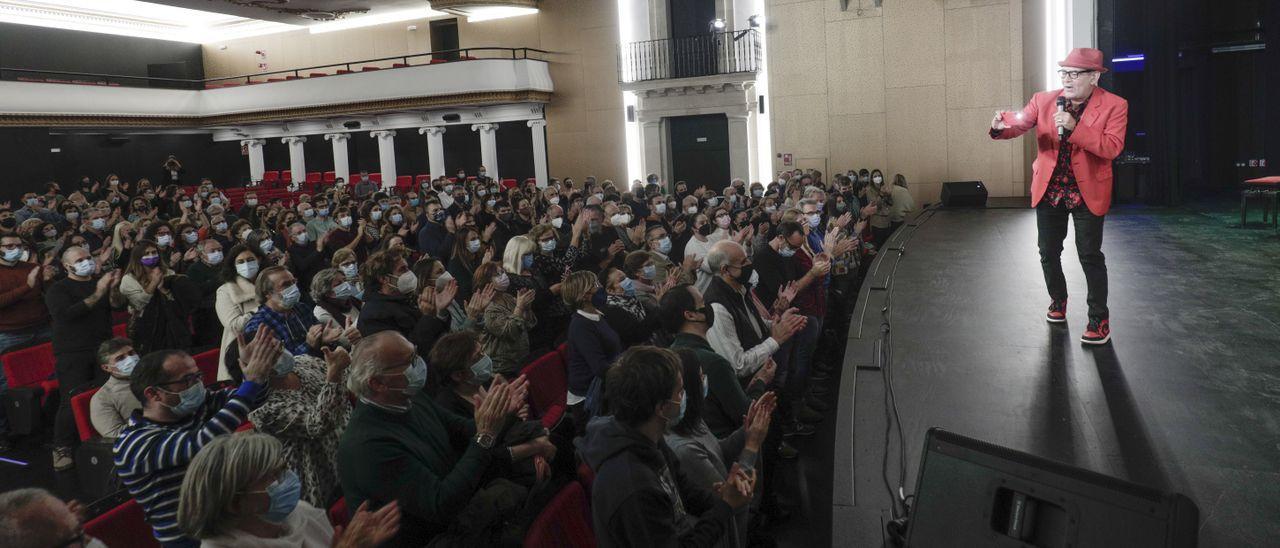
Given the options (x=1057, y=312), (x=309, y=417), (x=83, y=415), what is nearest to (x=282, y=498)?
(x=309, y=417)

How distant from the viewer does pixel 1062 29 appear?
11.9 metres

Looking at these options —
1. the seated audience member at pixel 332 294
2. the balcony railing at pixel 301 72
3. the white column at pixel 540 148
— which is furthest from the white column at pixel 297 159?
the seated audience member at pixel 332 294

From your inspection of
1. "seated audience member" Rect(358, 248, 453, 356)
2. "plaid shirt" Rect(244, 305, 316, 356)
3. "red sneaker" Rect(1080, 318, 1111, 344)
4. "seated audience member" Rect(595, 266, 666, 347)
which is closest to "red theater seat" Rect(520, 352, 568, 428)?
"seated audience member" Rect(595, 266, 666, 347)

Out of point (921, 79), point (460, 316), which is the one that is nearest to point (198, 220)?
point (460, 316)

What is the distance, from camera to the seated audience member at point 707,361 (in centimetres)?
337

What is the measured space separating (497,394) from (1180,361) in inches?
121

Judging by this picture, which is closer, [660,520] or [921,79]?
[660,520]

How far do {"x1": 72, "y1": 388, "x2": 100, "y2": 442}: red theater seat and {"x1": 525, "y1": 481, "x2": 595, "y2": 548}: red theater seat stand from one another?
3.33 metres

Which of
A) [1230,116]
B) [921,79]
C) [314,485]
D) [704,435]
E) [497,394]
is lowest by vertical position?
[314,485]

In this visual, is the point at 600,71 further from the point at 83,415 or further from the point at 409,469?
the point at 409,469

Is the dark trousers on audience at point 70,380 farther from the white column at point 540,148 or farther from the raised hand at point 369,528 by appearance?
the white column at point 540,148

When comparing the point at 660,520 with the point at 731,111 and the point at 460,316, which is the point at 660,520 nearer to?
the point at 460,316

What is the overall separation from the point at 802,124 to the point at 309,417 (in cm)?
1534

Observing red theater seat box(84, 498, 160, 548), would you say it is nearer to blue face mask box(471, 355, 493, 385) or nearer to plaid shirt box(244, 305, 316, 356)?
blue face mask box(471, 355, 493, 385)
